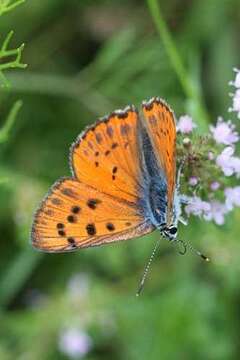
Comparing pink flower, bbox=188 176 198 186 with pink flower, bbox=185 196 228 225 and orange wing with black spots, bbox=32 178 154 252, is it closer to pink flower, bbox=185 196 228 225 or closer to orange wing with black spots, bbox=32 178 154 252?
pink flower, bbox=185 196 228 225

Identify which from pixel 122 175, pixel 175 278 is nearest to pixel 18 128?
pixel 175 278

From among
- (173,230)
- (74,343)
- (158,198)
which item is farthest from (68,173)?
(173,230)

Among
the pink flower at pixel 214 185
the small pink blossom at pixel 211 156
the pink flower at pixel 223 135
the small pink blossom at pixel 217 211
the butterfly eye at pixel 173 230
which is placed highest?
the pink flower at pixel 223 135

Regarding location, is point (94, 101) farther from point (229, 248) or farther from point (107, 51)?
point (229, 248)

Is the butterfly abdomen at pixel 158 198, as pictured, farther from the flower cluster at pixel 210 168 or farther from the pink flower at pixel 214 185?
the pink flower at pixel 214 185

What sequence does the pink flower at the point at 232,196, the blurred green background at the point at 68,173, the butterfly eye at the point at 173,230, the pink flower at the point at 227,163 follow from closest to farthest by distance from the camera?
1. the butterfly eye at the point at 173,230
2. the pink flower at the point at 227,163
3. the pink flower at the point at 232,196
4. the blurred green background at the point at 68,173

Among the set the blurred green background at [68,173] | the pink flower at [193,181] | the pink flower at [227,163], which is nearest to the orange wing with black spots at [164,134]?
the pink flower at [193,181]

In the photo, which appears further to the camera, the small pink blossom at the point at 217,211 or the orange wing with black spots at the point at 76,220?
the small pink blossom at the point at 217,211
